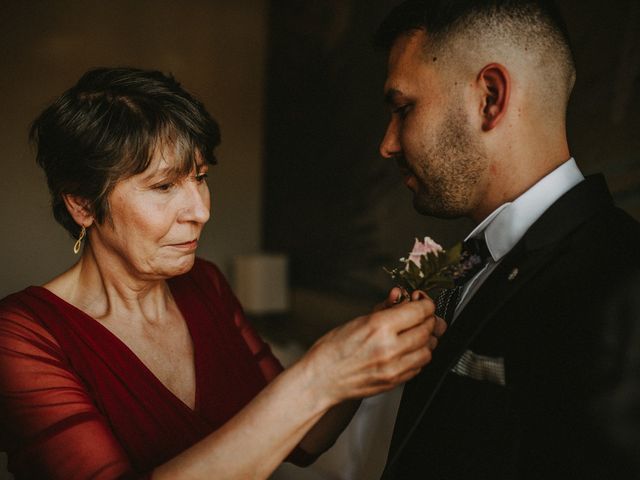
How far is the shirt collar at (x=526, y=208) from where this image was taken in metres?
1.28

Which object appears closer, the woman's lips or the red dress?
the red dress

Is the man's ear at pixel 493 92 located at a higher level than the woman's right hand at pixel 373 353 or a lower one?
higher

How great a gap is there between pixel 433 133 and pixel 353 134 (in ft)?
9.22

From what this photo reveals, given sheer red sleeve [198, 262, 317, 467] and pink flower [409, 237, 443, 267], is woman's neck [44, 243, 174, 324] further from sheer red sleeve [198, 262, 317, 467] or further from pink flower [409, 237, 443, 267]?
pink flower [409, 237, 443, 267]

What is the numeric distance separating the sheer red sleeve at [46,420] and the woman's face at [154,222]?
0.34 m

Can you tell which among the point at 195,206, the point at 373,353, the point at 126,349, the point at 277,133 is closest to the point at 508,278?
the point at 373,353

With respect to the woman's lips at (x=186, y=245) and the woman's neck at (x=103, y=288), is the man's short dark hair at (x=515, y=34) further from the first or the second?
the woman's neck at (x=103, y=288)

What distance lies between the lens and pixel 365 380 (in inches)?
44.3

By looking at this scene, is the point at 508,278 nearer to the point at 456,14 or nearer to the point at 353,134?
the point at 456,14

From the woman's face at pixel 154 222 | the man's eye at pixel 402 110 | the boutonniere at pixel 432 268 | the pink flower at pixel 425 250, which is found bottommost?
the boutonniere at pixel 432 268

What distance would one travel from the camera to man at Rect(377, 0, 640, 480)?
38.2 inches

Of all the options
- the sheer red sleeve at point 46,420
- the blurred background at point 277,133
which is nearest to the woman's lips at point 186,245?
the sheer red sleeve at point 46,420

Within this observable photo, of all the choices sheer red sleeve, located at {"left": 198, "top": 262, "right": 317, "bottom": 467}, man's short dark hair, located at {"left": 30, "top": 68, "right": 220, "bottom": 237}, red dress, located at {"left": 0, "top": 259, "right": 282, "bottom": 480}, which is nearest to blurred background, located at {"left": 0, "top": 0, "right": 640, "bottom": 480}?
sheer red sleeve, located at {"left": 198, "top": 262, "right": 317, "bottom": 467}

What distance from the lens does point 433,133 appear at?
4.54ft
